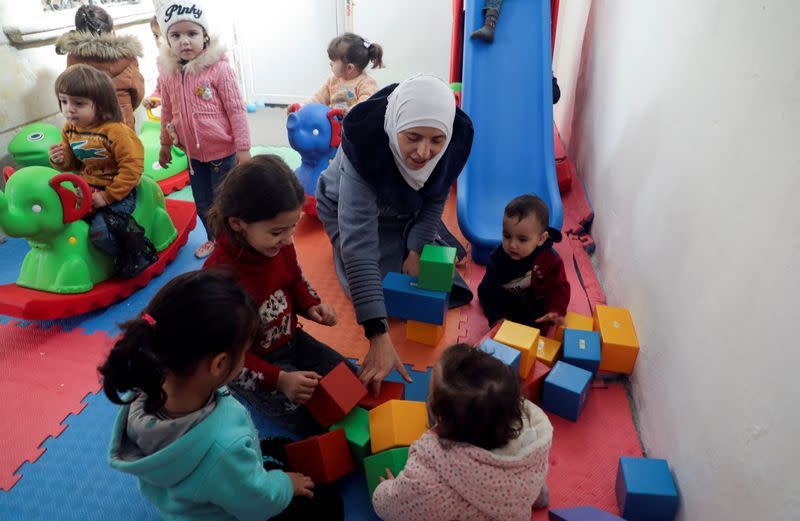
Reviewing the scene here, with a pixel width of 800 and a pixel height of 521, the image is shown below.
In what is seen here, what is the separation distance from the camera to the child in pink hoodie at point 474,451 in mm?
1087

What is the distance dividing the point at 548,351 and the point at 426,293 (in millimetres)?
496

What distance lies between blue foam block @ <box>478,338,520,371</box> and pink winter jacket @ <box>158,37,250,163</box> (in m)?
1.66

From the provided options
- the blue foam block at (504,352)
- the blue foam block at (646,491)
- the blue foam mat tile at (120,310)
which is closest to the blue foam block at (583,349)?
the blue foam block at (504,352)

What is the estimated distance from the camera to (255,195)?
4.44 feet

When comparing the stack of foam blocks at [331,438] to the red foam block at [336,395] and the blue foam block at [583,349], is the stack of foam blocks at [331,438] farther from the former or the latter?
the blue foam block at [583,349]

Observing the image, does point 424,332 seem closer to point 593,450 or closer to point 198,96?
point 593,450

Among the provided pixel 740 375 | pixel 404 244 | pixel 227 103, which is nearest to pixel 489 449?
pixel 740 375

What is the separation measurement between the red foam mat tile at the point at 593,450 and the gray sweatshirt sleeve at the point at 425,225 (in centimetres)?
85

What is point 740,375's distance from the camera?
1.20 meters

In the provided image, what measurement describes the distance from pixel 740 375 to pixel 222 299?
1.16 meters

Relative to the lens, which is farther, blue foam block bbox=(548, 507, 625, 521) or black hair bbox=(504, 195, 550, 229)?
black hair bbox=(504, 195, 550, 229)

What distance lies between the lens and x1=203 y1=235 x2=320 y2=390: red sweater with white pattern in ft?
4.74

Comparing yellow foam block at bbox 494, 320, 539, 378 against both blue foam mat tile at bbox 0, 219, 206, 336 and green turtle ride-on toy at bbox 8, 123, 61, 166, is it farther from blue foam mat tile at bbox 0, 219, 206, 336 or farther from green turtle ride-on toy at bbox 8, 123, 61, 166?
green turtle ride-on toy at bbox 8, 123, 61, 166

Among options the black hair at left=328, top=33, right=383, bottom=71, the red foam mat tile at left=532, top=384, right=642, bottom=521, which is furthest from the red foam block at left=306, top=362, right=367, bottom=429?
the black hair at left=328, top=33, right=383, bottom=71
